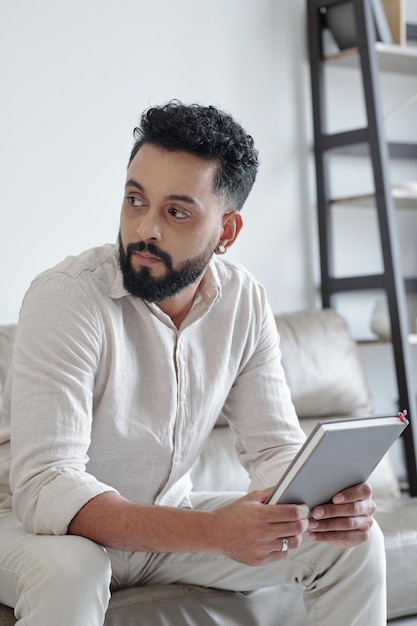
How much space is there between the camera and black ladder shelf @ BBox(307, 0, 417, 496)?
9.88 ft

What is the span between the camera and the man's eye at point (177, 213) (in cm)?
166

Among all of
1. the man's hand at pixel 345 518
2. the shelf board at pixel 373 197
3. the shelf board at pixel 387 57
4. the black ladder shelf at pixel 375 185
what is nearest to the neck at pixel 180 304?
the man's hand at pixel 345 518

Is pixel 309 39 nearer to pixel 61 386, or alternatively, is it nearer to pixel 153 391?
pixel 153 391

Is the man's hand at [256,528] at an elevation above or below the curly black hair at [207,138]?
below

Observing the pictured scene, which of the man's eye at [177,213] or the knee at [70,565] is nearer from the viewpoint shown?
the knee at [70,565]

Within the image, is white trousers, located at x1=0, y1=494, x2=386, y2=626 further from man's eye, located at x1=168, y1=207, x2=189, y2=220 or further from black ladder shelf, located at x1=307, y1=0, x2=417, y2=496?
black ladder shelf, located at x1=307, y1=0, x2=417, y2=496

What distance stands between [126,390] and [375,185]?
66.6 inches

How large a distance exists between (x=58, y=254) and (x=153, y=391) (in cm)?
103

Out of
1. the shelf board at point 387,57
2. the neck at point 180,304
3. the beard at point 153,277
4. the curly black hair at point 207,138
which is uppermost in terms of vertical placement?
the shelf board at point 387,57

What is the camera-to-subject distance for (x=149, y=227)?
5.26ft

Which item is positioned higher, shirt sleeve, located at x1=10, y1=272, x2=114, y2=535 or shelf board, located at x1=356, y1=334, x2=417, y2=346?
shirt sleeve, located at x1=10, y1=272, x2=114, y2=535

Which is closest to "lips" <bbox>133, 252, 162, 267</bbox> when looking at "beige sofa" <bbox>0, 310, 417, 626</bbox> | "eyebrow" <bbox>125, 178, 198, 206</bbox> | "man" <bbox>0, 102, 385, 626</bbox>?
"man" <bbox>0, 102, 385, 626</bbox>

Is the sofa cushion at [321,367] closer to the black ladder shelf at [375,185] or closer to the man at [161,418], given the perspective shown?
the black ladder shelf at [375,185]

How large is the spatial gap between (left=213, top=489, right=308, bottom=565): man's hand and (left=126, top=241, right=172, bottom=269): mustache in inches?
18.6
